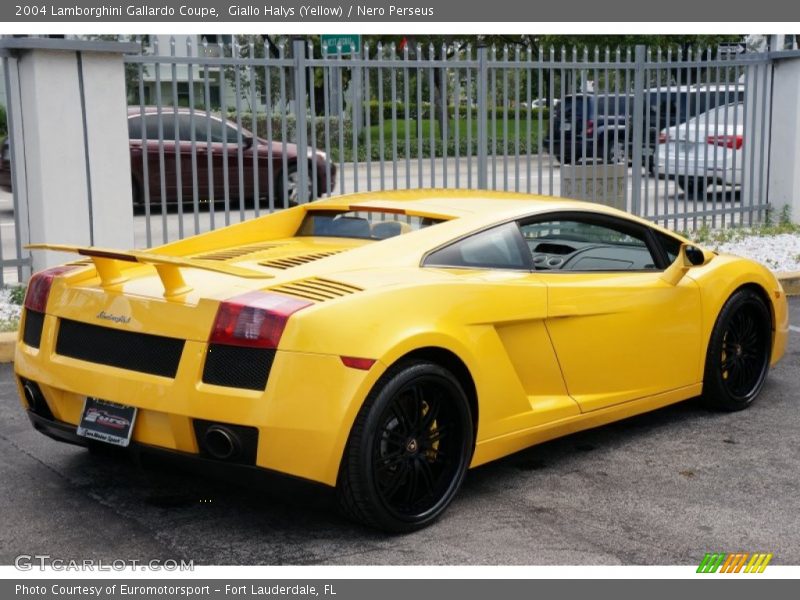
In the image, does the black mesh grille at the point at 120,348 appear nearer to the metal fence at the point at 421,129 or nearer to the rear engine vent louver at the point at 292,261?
the rear engine vent louver at the point at 292,261

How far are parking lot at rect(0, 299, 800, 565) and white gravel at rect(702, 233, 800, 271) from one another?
6014 millimetres

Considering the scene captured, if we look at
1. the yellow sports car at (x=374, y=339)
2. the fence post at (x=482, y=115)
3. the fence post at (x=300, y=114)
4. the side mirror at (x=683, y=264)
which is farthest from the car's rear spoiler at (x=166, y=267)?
the fence post at (x=482, y=115)

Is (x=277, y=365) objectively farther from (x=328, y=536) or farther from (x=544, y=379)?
(x=544, y=379)

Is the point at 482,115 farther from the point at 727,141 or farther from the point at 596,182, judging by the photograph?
the point at 727,141

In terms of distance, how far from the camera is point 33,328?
4805 millimetres

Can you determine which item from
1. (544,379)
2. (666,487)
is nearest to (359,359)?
(544,379)

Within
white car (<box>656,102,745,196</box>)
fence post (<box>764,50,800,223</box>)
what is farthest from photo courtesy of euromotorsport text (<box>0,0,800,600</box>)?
fence post (<box>764,50,800,223</box>)

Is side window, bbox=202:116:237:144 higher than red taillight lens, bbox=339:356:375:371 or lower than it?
higher

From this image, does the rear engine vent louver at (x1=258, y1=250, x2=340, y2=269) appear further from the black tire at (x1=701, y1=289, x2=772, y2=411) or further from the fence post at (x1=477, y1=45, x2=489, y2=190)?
the fence post at (x1=477, y1=45, x2=489, y2=190)

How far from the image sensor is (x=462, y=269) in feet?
16.0

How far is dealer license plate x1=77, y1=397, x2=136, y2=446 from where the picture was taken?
430 cm

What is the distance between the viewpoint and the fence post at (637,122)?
1252 cm

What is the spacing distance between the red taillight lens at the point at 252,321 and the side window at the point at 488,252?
90cm

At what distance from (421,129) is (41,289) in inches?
266
